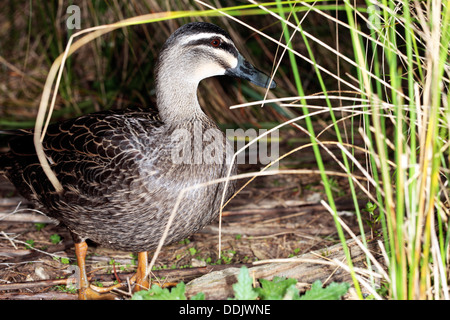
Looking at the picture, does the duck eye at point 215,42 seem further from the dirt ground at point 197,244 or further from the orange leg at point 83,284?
the orange leg at point 83,284

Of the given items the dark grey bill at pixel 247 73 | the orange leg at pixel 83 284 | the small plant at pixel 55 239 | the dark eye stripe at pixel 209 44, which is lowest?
the orange leg at pixel 83 284

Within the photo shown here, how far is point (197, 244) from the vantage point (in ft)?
12.4

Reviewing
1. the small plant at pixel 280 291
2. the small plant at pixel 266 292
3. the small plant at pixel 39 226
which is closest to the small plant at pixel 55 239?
the small plant at pixel 39 226

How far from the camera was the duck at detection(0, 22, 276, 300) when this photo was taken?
289cm

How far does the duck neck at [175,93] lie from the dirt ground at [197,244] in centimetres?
96

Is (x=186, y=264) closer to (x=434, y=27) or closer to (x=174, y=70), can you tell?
(x=174, y=70)

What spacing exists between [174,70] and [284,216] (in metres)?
1.55

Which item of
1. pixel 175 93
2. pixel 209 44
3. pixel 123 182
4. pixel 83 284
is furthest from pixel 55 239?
pixel 209 44

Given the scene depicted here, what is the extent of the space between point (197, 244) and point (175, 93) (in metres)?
1.20

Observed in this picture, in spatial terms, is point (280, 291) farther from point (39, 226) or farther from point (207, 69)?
point (39, 226)

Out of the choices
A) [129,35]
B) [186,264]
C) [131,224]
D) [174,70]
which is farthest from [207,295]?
[129,35]

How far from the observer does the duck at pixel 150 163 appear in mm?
2887

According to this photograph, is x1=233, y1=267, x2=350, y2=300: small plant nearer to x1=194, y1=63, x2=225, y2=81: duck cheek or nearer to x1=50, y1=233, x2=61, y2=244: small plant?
x1=194, y1=63, x2=225, y2=81: duck cheek

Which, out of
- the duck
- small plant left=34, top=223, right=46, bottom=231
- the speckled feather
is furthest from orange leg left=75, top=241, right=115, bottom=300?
small plant left=34, top=223, right=46, bottom=231
